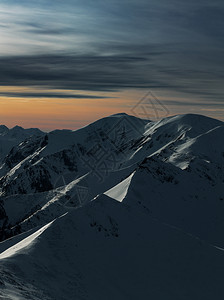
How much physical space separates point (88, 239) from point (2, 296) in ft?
86.3

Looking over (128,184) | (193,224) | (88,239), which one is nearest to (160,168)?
(128,184)

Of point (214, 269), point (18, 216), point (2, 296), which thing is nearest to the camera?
point (2, 296)

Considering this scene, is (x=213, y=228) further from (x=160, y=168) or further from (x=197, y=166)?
(x=197, y=166)

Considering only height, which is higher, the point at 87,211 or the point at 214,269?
the point at 87,211

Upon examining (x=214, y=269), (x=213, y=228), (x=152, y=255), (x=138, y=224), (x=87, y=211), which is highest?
(x=87, y=211)

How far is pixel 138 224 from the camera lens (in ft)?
206

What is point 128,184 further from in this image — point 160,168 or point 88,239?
point 88,239

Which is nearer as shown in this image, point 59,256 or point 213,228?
point 59,256

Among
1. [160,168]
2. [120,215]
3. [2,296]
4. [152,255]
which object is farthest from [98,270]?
[160,168]

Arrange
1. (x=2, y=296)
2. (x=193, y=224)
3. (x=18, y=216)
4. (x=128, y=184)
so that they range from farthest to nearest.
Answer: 1. (x=18, y=216)
2. (x=128, y=184)
3. (x=193, y=224)
4. (x=2, y=296)

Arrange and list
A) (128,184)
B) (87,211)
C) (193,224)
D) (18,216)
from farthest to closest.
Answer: (18,216), (128,184), (193,224), (87,211)

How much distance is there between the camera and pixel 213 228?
368 feet

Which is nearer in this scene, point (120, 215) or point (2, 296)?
point (2, 296)

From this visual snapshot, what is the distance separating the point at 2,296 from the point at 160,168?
10828cm
